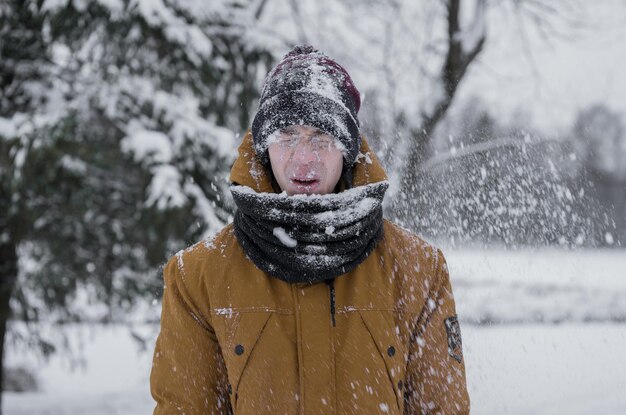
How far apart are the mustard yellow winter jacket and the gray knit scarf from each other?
0.05 m

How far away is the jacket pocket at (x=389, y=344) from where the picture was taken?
4.97 ft

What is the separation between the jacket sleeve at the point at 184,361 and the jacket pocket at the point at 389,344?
1.31ft

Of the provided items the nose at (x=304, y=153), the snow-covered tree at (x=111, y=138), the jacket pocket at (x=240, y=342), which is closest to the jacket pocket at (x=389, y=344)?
the jacket pocket at (x=240, y=342)

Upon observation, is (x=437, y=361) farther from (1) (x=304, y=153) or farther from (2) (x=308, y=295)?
(1) (x=304, y=153)

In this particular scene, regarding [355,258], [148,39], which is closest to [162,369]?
[355,258]

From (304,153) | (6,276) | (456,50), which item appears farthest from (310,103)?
(456,50)

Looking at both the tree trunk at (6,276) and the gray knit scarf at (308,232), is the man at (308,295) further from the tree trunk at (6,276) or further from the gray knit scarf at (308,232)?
the tree trunk at (6,276)

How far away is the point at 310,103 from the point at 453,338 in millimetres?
705

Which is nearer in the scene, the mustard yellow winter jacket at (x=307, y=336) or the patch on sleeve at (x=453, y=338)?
the mustard yellow winter jacket at (x=307, y=336)

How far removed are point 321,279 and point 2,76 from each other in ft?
16.6

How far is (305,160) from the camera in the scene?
1.54m

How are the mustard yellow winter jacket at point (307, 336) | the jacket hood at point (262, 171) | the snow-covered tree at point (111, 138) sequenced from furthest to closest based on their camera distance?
the snow-covered tree at point (111, 138), the jacket hood at point (262, 171), the mustard yellow winter jacket at point (307, 336)

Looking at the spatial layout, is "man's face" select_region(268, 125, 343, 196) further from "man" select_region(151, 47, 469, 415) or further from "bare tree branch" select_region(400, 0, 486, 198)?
"bare tree branch" select_region(400, 0, 486, 198)

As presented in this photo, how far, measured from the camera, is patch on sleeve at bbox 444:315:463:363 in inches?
63.2
